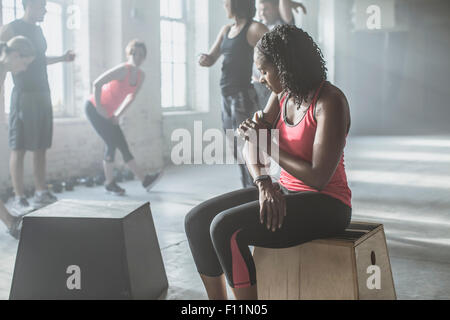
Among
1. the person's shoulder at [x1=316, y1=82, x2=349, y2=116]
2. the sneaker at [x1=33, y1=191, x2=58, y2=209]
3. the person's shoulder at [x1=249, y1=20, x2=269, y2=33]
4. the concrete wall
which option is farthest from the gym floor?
the concrete wall

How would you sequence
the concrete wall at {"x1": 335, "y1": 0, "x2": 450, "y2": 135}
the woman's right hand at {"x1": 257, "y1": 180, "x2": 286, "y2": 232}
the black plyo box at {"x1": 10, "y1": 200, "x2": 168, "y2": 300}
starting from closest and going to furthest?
the woman's right hand at {"x1": 257, "y1": 180, "x2": 286, "y2": 232}
the black plyo box at {"x1": 10, "y1": 200, "x2": 168, "y2": 300}
the concrete wall at {"x1": 335, "y1": 0, "x2": 450, "y2": 135}

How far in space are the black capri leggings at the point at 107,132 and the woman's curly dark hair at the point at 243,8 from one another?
6.47 ft

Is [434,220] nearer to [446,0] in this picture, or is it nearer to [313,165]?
[313,165]

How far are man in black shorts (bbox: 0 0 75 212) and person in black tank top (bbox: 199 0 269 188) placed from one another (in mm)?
1526

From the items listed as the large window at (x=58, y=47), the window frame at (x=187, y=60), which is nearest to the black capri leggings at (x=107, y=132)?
the large window at (x=58, y=47)

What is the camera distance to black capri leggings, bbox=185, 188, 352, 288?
7.24 ft

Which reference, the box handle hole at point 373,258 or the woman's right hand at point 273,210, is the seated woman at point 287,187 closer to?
the woman's right hand at point 273,210

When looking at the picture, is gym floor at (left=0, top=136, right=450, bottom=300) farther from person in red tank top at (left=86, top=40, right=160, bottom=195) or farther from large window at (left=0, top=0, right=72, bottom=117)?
large window at (left=0, top=0, right=72, bottom=117)

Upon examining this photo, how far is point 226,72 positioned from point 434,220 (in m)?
2.04

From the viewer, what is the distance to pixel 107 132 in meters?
5.76

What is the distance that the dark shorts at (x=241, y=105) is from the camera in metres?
4.50

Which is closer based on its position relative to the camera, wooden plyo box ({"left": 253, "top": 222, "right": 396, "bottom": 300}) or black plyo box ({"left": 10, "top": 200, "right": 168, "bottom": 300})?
wooden plyo box ({"left": 253, "top": 222, "right": 396, "bottom": 300})
